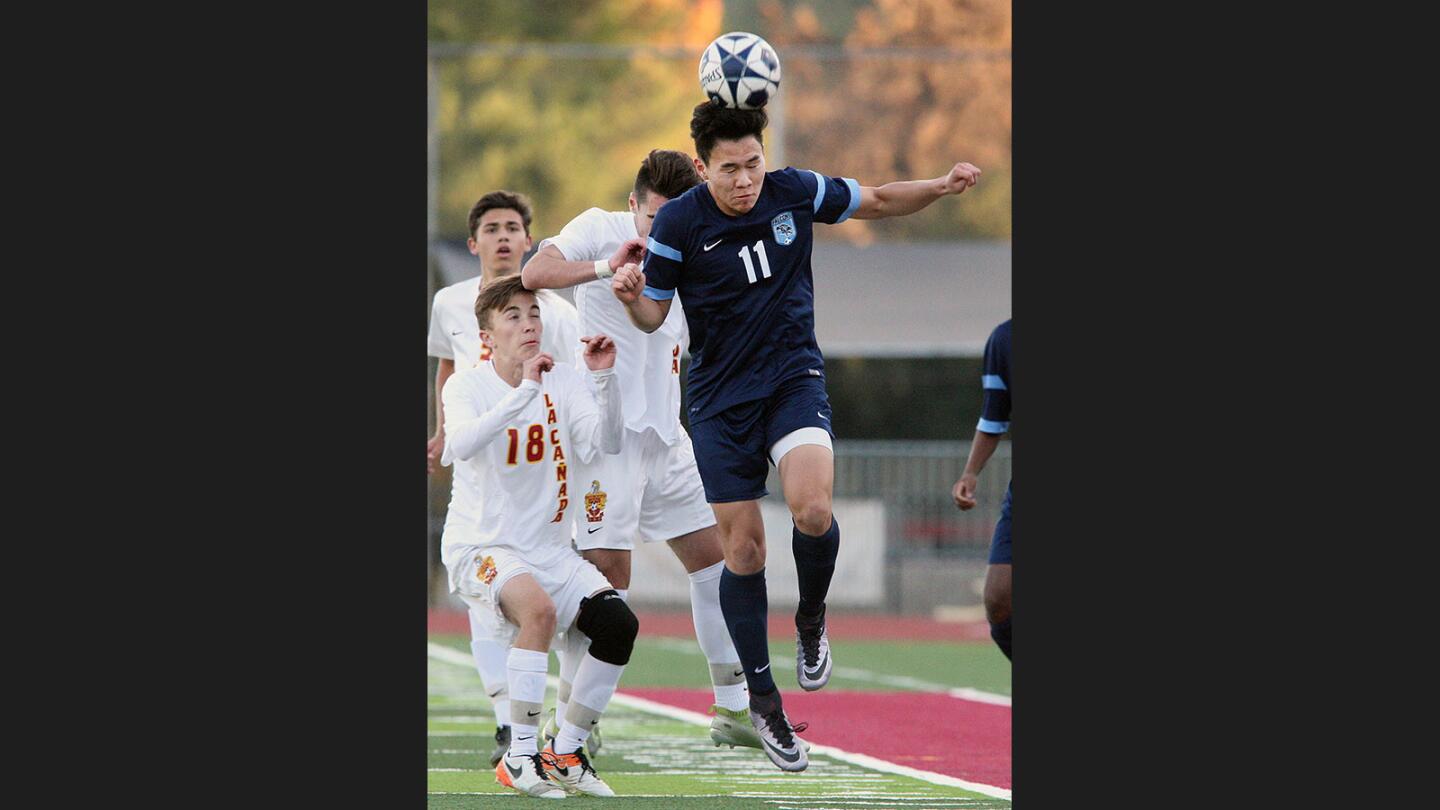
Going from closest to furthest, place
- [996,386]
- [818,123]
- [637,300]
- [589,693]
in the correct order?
1. [637,300]
2. [589,693]
3. [996,386]
4. [818,123]

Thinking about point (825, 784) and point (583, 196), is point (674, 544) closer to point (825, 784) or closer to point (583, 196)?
point (825, 784)

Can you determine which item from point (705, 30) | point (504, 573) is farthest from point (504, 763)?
point (705, 30)

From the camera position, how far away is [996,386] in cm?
921

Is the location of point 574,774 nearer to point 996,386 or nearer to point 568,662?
point 568,662

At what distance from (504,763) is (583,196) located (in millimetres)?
27015

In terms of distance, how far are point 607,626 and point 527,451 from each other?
842mm

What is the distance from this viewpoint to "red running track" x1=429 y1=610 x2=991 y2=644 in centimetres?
2002

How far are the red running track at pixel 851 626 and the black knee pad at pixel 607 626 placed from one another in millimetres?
11895

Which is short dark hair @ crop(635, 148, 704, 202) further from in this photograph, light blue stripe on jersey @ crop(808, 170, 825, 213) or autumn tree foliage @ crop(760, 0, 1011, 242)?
autumn tree foliage @ crop(760, 0, 1011, 242)

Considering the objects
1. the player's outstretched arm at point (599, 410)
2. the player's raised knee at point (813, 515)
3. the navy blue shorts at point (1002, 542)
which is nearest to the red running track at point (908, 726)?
the navy blue shorts at point (1002, 542)

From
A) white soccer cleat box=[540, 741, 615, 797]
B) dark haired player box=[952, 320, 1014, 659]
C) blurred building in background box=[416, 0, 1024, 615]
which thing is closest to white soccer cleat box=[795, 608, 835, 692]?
white soccer cleat box=[540, 741, 615, 797]

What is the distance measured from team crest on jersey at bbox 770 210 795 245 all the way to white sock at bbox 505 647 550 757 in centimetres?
198

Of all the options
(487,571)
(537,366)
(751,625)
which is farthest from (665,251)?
(751,625)

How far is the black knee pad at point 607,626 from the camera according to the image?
7660 mm
